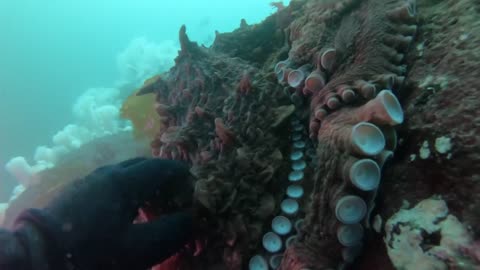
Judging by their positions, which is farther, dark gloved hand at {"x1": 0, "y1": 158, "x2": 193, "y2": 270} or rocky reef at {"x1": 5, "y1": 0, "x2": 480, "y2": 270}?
dark gloved hand at {"x1": 0, "y1": 158, "x2": 193, "y2": 270}

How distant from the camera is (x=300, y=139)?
9.01 feet

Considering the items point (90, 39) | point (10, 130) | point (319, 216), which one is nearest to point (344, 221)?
point (319, 216)

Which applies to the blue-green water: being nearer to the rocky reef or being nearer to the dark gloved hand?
the rocky reef

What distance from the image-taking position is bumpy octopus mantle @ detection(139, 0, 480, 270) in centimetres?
174

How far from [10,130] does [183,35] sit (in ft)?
106

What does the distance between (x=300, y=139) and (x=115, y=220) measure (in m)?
1.58

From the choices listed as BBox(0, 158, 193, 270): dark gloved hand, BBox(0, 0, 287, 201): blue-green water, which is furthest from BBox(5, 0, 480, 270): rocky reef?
BBox(0, 0, 287, 201): blue-green water

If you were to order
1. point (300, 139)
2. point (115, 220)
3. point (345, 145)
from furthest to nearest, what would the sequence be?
point (300, 139) → point (115, 220) → point (345, 145)

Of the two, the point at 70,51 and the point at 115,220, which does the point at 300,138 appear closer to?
the point at 115,220

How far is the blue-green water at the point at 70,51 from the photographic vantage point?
93.5 feet

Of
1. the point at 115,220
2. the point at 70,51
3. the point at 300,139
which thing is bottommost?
the point at 300,139

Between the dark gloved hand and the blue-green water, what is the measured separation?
45.5 feet

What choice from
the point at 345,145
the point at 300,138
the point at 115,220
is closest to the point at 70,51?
the point at 300,138

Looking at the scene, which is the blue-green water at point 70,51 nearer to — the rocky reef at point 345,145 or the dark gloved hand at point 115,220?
the rocky reef at point 345,145
